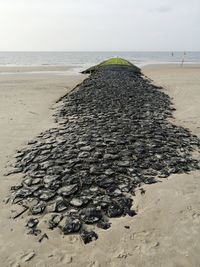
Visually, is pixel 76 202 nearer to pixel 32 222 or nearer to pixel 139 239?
pixel 32 222

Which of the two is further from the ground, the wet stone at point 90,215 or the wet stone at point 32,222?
the wet stone at point 90,215

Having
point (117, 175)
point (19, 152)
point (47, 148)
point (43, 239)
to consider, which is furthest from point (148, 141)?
point (43, 239)

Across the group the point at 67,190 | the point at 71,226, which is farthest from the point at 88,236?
the point at 67,190

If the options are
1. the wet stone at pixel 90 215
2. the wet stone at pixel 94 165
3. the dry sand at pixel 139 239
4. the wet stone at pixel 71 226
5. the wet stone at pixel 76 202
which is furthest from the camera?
the wet stone at pixel 76 202

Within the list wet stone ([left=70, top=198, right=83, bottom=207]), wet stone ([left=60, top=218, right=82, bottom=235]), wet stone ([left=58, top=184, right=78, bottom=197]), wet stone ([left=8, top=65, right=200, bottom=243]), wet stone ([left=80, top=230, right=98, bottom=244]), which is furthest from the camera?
wet stone ([left=58, top=184, right=78, bottom=197])

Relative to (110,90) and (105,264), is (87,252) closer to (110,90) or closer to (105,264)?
(105,264)

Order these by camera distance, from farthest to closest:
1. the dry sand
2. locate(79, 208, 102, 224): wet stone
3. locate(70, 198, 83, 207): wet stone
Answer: locate(70, 198, 83, 207): wet stone
locate(79, 208, 102, 224): wet stone
the dry sand

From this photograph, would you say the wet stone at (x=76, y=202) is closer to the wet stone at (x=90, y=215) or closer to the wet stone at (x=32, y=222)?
the wet stone at (x=90, y=215)

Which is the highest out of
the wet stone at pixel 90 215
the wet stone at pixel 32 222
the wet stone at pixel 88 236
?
the wet stone at pixel 90 215

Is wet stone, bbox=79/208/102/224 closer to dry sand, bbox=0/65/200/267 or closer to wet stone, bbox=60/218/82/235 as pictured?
wet stone, bbox=60/218/82/235

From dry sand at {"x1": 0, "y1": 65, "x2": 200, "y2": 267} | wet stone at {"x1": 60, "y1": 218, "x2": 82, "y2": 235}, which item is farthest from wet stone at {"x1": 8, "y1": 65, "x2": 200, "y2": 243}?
dry sand at {"x1": 0, "y1": 65, "x2": 200, "y2": 267}

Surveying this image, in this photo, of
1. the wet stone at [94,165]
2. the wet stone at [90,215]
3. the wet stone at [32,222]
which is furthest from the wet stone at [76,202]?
the wet stone at [32,222]

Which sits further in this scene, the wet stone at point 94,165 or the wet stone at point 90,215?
the wet stone at point 94,165

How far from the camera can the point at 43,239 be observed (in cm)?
505
